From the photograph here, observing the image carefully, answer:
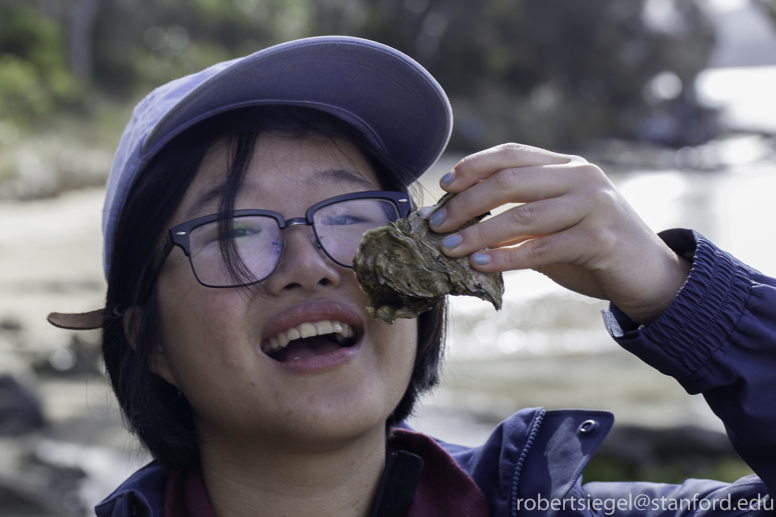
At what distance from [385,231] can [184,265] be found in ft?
1.69

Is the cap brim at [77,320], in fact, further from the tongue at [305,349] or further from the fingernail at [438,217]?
the fingernail at [438,217]

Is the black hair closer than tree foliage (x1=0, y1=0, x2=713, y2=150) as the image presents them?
Yes

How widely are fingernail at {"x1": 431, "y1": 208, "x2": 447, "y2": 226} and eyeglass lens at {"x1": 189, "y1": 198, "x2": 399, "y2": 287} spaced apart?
0.23 meters

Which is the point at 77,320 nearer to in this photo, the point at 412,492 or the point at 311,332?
the point at 311,332

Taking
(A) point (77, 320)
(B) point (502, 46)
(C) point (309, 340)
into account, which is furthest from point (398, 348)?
(B) point (502, 46)

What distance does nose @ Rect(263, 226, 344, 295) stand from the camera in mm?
1572

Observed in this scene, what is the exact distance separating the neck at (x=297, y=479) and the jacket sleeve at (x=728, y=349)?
73 cm

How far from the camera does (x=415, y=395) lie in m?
2.14

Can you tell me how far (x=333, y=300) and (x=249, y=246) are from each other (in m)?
0.23

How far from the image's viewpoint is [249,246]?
161 cm

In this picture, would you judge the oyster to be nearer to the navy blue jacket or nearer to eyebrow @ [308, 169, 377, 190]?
eyebrow @ [308, 169, 377, 190]

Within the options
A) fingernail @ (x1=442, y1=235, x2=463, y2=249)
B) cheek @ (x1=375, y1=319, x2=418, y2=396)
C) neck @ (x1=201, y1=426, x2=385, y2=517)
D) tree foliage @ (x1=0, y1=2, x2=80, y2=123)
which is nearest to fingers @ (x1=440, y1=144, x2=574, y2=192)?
fingernail @ (x1=442, y1=235, x2=463, y2=249)

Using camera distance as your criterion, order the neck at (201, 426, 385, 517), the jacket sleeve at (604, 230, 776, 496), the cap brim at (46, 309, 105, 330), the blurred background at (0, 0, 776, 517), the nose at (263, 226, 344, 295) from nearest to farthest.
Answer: the jacket sleeve at (604, 230, 776, 496) → the nose at (263, 226, 344, 295) → the neck at (201, 426, 385, 517) → the cap brim at (46, 309, 105, 330) → the blurred background at (0, 0, 776, 517)

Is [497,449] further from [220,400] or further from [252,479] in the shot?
[220,400]
